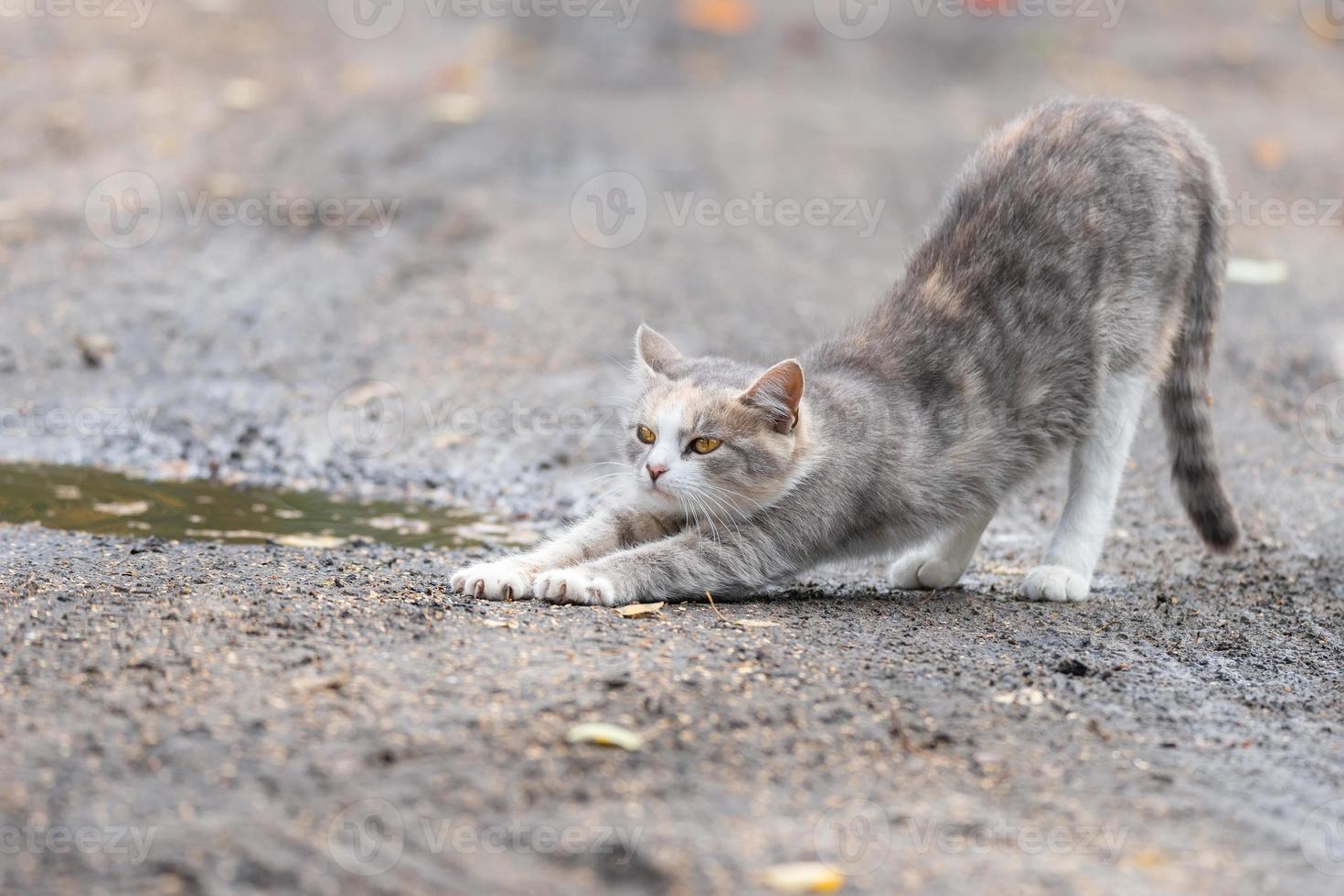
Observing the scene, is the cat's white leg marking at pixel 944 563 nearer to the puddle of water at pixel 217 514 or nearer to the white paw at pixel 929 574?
the white paw at pixel 929 574

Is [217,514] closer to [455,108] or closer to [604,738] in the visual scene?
[604,738]

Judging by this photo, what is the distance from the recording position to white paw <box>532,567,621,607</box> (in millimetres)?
4242

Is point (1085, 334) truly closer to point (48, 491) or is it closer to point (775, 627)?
point (775, 627)

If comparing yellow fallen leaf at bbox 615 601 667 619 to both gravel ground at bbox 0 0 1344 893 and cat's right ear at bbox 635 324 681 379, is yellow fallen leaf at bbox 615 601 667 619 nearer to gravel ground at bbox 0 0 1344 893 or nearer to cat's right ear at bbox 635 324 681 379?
gravel ground at bbox 0 0 1344 893

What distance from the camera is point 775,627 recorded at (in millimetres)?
4062

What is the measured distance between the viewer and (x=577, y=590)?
4238 millimetres

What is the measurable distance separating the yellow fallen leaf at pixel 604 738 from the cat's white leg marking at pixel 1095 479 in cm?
231

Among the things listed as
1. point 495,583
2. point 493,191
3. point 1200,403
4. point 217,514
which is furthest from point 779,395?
point 493,191

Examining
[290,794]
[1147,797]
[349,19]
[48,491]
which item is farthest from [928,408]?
[349,19]

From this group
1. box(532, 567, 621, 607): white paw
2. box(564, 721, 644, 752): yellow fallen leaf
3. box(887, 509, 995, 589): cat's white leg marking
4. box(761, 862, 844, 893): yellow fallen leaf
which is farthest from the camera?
box(887, 509, 995, 589): cat's white leg marking

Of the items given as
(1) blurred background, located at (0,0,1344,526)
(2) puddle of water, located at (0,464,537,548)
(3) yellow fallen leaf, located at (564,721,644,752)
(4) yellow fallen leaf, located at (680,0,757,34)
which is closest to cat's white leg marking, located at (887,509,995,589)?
(2) puddle of water, located at (0,464,537,548)

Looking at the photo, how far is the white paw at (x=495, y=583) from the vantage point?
4.27 metres

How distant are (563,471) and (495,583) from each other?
2129mm

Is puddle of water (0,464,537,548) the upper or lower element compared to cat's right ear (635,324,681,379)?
lower
